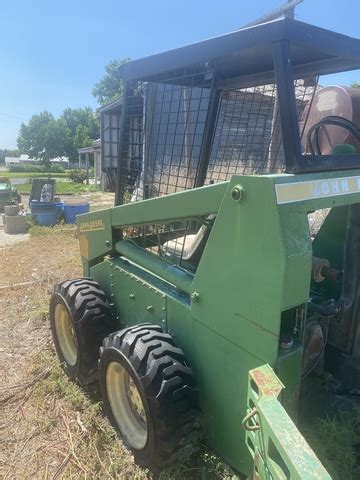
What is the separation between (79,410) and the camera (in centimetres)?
279

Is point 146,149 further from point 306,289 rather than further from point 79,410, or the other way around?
point 79,410

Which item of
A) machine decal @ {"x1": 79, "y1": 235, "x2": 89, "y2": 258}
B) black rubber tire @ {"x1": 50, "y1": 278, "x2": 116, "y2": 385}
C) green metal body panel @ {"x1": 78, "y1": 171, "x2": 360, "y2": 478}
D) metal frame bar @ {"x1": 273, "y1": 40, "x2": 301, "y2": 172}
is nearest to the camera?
green metal body panel @ {"x1": 78, "y1": 171, "x2": 360, "y2": 478}

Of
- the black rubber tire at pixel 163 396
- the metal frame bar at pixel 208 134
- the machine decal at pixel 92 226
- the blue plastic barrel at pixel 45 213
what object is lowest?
the blue plastic barrel at pixel 45 213

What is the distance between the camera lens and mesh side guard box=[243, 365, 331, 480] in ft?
3.60

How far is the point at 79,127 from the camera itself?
194 feet

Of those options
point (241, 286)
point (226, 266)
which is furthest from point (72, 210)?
point (241, 286)

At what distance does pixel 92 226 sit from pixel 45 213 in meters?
8.11

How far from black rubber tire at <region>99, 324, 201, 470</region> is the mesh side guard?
1.26ft

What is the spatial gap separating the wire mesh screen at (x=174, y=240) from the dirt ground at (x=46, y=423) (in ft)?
3.73

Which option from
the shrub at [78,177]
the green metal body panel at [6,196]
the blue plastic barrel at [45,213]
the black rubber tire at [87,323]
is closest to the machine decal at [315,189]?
the black rubber tire at [87,323]

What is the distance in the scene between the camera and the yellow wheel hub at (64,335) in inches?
125

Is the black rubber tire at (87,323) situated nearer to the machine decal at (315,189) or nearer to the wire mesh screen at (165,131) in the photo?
the wire mesh screen at (165,131)

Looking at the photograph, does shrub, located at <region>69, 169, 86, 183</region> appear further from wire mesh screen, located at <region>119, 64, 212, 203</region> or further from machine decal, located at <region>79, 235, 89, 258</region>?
wire mesh screen, located at <region>119, 64, 212, 203</region>

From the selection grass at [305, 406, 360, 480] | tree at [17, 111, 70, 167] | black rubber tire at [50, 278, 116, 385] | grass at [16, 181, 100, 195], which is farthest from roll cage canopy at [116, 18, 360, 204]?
tree at [17, 111, 70, 167]
